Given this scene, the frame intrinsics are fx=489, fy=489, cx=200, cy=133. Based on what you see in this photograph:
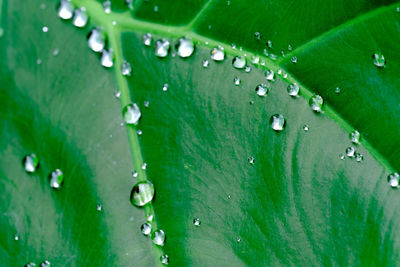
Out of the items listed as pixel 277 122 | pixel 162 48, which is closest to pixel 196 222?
pixel 277 122

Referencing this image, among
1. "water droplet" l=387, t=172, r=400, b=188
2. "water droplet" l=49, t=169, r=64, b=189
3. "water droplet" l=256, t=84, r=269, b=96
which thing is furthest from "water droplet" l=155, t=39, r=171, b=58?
"water droplet" l=387, t=172, r=400, b=188

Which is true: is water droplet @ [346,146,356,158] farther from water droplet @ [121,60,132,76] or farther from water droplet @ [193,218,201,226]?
water droplet @ [121,60,132,76]

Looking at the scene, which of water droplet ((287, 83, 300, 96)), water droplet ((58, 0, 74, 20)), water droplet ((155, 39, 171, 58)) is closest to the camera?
water droplet ((58, 0, 74, 20))

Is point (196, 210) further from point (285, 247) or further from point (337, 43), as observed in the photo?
point (337, 43)

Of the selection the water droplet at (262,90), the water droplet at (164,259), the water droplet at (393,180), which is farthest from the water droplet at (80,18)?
the water droplet at (393,180)

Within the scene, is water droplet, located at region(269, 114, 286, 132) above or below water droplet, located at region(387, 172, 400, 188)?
above

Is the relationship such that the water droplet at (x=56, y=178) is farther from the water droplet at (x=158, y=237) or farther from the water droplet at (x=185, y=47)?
the water droplet at (x=185, y=47)
